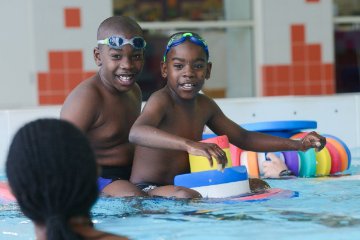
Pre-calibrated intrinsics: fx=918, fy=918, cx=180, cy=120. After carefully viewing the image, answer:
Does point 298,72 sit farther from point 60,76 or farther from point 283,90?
point 60,76

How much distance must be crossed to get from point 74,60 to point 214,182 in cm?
581

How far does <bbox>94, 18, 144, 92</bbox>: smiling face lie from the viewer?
595cm

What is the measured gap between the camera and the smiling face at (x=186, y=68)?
5.85 metres

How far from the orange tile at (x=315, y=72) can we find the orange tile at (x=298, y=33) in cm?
35

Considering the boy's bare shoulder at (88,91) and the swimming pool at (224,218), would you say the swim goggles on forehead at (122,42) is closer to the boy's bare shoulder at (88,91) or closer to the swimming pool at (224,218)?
the boy's bare shoulder at (88,91)

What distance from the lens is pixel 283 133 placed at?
7.66 m

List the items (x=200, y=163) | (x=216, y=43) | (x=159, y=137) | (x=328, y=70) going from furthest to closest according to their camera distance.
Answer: (x=216, y=43) → (x=328, y=70) → (x=200, y=163) → (x=159, y=137)

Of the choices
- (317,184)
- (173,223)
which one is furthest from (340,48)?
(173,223)

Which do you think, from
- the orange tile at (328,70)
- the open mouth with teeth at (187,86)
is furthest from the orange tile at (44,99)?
the open mouth with teeth at (187,86)

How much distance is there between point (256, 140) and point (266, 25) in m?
5.59

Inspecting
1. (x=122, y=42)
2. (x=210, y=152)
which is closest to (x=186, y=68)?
(x=122, y=42)

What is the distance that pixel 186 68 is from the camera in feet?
19.2

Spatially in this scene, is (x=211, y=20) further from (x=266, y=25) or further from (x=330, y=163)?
(x=330, y=163)

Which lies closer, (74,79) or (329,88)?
(74,79)
